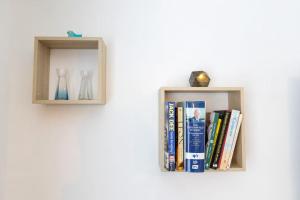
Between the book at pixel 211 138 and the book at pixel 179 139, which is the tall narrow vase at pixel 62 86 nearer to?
the book at pixel 179 139

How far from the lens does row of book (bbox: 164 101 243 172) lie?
3.57 feet

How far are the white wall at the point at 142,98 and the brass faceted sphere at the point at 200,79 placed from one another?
11cm

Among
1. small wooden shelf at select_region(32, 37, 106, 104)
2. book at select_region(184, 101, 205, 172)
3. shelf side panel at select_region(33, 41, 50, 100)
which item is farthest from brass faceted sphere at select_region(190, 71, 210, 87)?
shelf side panel at select_region(33, 41, 50, 100)

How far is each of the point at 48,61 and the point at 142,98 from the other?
0.53m

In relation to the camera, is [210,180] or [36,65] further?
[210,180]

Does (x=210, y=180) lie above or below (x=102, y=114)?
below

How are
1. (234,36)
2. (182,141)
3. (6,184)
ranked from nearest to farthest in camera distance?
1. (182,141)
2. (6,184)
3. (234,36)

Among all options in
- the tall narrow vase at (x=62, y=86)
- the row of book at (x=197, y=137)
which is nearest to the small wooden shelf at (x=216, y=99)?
the row of book at (x=197, y=137)

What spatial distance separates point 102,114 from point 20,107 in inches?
16.9

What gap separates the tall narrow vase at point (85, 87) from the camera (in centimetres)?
124
